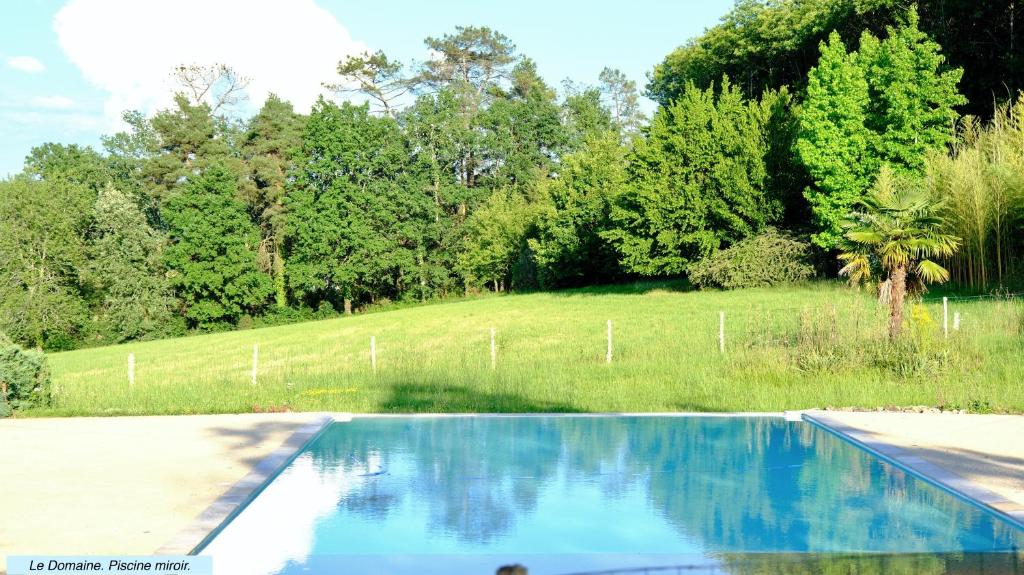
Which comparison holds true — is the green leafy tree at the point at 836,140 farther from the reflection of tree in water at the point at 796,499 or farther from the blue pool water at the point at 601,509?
the reflection of tree in water at the point at 796,499

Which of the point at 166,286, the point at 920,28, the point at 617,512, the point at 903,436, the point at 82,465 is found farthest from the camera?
the point at 166,286

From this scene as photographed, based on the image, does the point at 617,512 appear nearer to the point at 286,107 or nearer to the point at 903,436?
the point at 903,436

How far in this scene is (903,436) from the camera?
1133 centimetres

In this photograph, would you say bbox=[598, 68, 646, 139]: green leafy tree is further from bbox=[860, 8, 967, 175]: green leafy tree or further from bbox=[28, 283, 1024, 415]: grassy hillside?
bbox=[28, 283, 1024, 415]: grassy hillside

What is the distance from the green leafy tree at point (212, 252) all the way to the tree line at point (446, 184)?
4.9 inches

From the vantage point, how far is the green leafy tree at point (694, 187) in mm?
40562

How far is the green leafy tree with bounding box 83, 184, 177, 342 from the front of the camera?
49.7 meters

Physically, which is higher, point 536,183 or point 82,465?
point 536,183

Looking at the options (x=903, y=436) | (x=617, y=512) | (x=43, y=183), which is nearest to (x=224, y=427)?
(x=617, y=512)

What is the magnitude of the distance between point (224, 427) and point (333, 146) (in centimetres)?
4226

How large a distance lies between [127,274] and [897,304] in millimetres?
43860

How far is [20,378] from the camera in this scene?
584 inches

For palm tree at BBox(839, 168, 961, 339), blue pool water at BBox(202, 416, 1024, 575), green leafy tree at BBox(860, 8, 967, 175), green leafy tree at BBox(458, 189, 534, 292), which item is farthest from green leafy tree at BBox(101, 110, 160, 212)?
blue pool water at BBox(202, 416, 1024, 575)

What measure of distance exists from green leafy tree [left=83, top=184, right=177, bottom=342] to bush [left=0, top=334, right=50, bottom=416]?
3632cm
